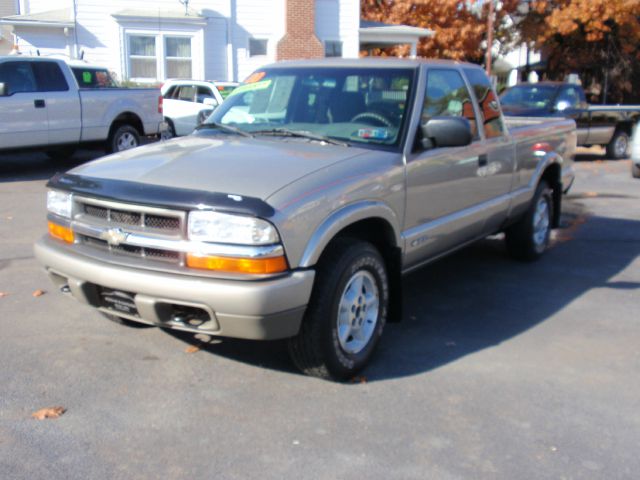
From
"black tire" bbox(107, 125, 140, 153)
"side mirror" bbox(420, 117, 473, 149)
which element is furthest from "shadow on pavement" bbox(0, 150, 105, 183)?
"side mirror" bbox(420, 117, 473, 149)

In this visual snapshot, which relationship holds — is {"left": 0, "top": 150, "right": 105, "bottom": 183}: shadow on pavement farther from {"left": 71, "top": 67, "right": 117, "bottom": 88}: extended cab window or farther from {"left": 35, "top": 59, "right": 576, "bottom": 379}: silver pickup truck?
{"left": 35, "top": 59, "right": 576, "bottom": 379}: silver pickup truck

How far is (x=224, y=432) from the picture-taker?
143 inches

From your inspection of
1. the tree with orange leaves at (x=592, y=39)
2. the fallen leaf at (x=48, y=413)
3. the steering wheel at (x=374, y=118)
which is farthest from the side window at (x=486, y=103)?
the tree with orange leaves at (x=592, y=39)

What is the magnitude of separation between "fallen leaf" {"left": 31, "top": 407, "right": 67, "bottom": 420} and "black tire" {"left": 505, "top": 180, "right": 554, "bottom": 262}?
455 cm

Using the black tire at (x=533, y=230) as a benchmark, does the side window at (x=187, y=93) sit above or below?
above

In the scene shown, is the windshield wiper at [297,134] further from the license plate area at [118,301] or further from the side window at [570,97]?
the side window at [570,97]

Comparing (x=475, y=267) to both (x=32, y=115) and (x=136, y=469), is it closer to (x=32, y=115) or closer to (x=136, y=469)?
(x=136, y=469)

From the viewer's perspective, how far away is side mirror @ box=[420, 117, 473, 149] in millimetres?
4562

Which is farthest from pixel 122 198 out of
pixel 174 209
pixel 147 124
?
pixel 147 124

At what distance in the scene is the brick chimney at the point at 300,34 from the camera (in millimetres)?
21391

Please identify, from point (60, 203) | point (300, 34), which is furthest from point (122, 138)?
point (300, 34)

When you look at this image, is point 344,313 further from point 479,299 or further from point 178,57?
point 178,57

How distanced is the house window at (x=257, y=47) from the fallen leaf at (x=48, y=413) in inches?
751

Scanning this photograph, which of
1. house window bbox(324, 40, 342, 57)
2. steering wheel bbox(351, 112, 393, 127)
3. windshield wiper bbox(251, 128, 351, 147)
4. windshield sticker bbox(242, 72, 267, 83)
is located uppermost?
house window bbox(324, 40, 342, 57)
